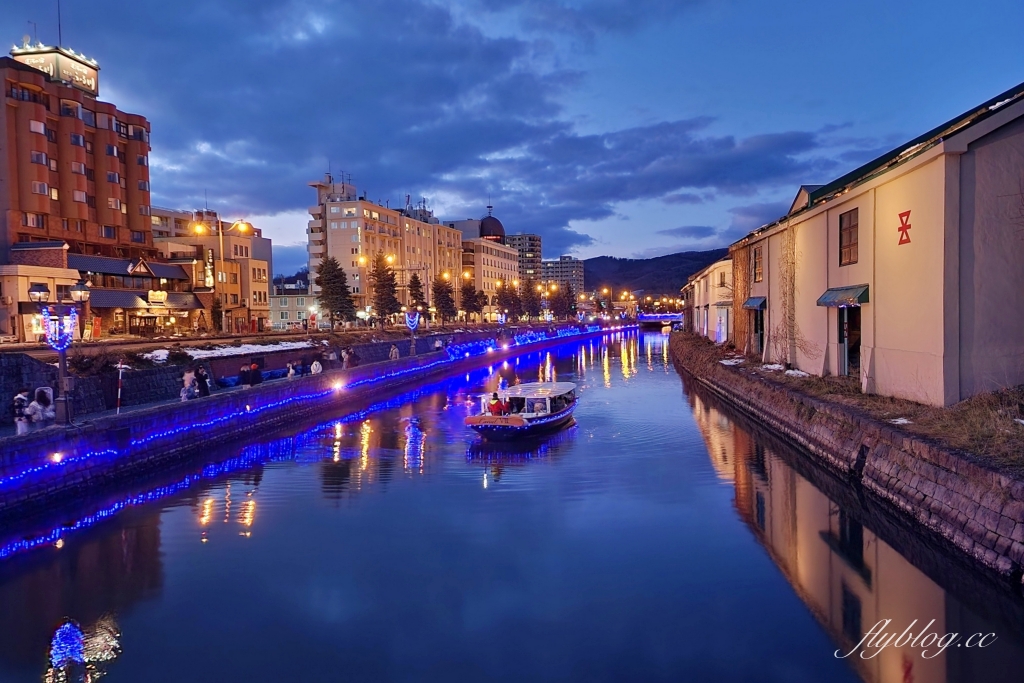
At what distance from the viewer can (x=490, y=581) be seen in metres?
12.5

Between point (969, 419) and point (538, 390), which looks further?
point (538, 390)

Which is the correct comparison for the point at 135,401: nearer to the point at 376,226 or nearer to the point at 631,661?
the point at 631,661

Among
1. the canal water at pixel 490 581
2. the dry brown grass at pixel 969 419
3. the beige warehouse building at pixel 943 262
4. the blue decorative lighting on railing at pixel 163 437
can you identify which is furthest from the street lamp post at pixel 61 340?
the beige warehouse building at pixel 943 262

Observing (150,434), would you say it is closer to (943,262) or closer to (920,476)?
(920,476)

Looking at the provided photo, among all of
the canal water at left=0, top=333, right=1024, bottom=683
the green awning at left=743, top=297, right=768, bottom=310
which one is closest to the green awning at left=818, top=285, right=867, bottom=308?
the canal water at left=0, top=333, right=1024, bottom=683

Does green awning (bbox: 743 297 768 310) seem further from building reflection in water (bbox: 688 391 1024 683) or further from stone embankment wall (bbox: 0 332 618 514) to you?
stone embankment wall (bbox: 0 332 618 514)

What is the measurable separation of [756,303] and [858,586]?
81.8ft

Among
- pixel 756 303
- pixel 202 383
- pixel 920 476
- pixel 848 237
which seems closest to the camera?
pixel 920 476

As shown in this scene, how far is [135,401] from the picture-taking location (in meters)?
23.0

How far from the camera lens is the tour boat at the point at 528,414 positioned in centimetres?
2406

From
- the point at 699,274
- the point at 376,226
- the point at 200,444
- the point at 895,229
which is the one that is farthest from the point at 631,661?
the point at 376,226

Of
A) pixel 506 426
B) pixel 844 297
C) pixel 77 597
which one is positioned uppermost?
pixel 844 297

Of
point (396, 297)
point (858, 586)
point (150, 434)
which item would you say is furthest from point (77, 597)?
point (396, 297)

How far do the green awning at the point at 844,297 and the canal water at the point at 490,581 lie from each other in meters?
5.60
